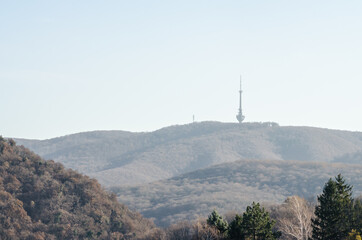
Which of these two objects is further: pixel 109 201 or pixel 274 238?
pixel 109 201

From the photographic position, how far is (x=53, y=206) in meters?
110

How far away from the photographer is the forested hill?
104 m

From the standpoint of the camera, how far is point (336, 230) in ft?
188

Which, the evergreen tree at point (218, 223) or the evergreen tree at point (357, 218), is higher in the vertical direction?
the evergreen tree at point (357, 218)

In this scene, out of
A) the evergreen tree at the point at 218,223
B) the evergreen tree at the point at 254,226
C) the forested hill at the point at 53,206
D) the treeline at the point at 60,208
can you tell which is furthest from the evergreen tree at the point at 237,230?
the forested hill at the point at 53,206

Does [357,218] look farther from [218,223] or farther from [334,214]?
[218,223]

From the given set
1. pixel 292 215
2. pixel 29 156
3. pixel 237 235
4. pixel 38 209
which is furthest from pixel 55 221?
pixel 237 235

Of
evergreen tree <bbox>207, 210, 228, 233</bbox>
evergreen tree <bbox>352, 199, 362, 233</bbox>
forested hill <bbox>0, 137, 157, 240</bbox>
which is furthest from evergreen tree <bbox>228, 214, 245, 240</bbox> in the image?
forested hill <bbox>0, 137, 157, 240</bbox>

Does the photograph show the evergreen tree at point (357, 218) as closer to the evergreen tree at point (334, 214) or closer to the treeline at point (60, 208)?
the evergreen tree at point (334, 214)

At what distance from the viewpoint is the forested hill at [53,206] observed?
103562mm

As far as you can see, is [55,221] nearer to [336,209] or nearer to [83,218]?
[83,218]

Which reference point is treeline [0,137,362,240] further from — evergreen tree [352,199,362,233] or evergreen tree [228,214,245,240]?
evergreen tree [228,214,245,240]

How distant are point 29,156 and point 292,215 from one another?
5628cm

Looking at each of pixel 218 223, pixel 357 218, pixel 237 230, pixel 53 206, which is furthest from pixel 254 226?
pixel 53 206
